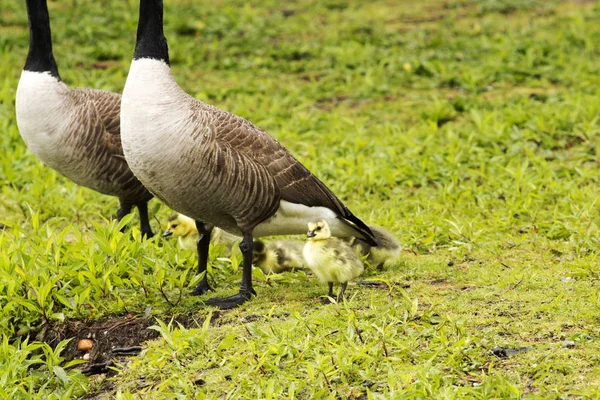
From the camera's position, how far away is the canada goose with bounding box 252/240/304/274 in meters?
7.20

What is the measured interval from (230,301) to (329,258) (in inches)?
32.5

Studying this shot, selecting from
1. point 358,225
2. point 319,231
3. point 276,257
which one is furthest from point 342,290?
point 276,257

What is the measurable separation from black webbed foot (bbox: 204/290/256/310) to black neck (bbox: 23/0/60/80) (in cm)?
277

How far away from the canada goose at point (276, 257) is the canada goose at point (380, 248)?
50 cm

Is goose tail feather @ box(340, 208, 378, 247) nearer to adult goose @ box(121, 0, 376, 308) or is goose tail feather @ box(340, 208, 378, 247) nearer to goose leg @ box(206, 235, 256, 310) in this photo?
adult goose @ box(121, 0, 376, 308)

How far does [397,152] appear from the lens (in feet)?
33.3

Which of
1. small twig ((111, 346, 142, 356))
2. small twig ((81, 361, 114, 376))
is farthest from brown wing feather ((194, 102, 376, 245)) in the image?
small twig ((81, 361, 114, 376))

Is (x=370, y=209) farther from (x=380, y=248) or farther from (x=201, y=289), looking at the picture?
(x=201, y=289)

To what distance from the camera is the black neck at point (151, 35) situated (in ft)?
20.4

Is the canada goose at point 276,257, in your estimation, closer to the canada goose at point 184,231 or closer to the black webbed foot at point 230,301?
the canada goose at point 184,231

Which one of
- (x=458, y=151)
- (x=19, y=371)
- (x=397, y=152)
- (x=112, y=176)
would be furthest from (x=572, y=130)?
(x=19, y=371)

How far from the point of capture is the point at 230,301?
637 cm

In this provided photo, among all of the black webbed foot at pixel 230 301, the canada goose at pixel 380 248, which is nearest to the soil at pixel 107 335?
the black webbed foot at pixel 230 301

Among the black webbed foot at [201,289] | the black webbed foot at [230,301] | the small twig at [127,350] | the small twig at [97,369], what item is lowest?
the small twig at [97,369]
